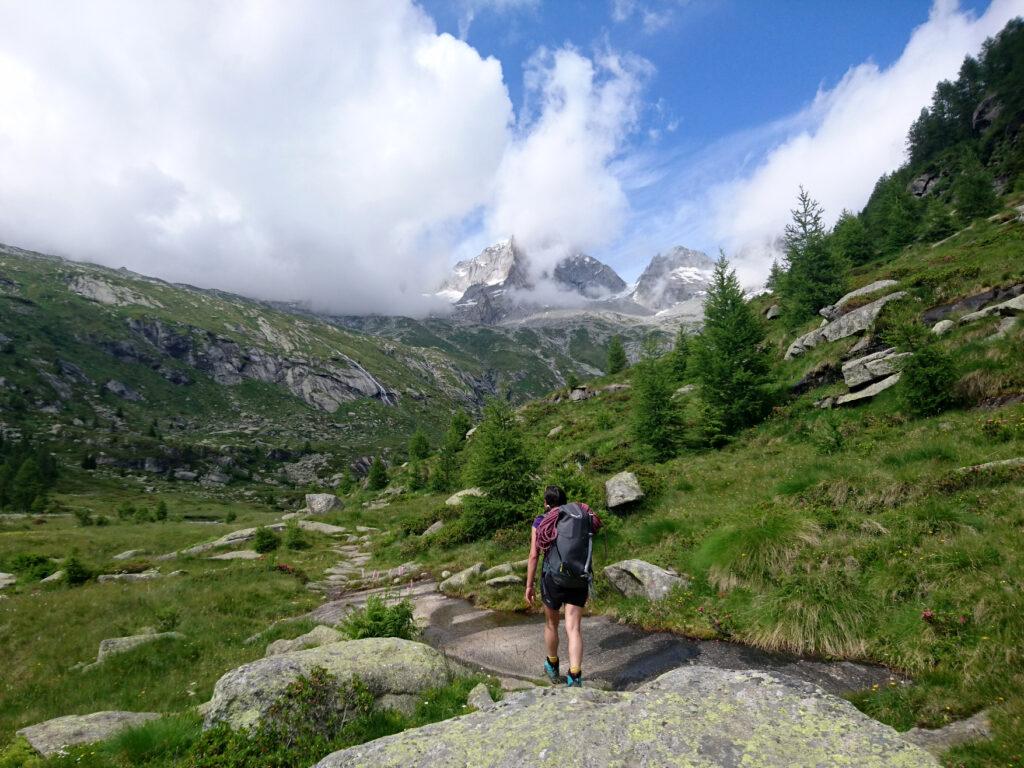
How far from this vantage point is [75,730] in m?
7.68

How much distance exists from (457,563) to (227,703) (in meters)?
14.8

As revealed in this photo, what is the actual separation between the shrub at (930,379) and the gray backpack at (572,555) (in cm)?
1645

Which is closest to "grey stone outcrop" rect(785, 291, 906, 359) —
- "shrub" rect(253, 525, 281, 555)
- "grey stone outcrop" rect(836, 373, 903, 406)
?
"grey stone outcrop" rect(836, 373, 903, 406)

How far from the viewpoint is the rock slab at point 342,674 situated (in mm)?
6781

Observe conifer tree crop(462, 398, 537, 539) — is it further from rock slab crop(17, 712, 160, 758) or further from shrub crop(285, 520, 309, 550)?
shrub crop(285, 520, 309, 550)

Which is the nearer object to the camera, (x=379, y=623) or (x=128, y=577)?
(x=379, y=623)

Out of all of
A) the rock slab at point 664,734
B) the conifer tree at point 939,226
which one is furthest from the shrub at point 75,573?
the conifer tree at point 939,226

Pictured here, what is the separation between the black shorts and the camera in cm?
869

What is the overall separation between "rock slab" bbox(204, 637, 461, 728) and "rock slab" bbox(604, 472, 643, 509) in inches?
417

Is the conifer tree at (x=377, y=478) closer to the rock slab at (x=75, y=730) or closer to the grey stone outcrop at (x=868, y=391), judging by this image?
the grey stone outcrop at (x=868, y=391)

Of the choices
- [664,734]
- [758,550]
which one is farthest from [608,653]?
[664,734]

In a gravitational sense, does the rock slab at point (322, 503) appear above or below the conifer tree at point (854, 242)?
below

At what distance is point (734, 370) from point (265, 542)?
33.9m

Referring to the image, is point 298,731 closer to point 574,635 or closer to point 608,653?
point 574,635
